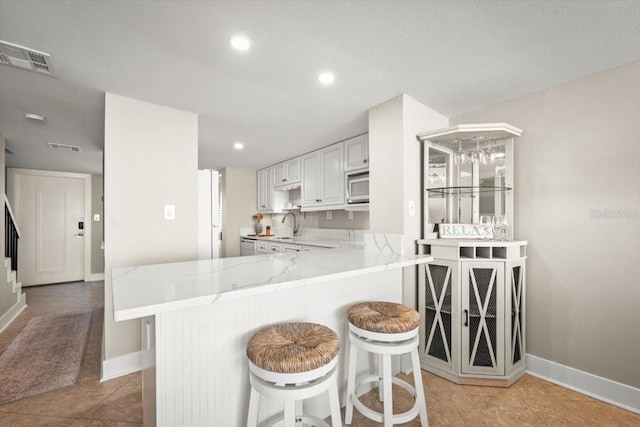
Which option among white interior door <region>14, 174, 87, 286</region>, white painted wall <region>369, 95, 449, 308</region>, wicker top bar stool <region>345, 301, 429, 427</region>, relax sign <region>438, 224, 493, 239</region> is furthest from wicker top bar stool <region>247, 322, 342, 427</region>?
white interior door <region>14, 174, 87, 286</region>

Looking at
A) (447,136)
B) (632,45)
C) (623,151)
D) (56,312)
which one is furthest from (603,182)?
(56,312)

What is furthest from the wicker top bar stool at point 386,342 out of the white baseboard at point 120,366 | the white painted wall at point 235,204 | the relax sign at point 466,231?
the white painted wall at point 235,204

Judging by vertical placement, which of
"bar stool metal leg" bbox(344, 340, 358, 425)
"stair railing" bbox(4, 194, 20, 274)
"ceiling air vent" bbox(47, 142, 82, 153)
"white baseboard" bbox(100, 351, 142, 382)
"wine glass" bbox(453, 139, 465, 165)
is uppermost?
"ceiling air vent" bbox(47, 142, 82, 153)

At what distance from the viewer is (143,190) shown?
2393mm

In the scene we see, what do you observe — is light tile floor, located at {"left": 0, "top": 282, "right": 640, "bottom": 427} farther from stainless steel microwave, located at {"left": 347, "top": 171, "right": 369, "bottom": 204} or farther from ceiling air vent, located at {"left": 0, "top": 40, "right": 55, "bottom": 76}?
ceiling air vent, located at {"left": 0, "top": 40, "right": 55, "bottom": 76}

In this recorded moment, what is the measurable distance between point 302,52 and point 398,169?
1.13 metres

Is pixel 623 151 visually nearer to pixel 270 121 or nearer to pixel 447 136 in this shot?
pixel 447 136

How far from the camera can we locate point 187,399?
1200 millimetres

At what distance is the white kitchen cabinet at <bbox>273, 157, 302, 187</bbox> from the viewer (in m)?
4.40

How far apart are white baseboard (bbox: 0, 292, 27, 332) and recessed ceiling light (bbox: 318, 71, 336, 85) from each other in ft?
14.0

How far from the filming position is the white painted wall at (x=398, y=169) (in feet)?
7.57

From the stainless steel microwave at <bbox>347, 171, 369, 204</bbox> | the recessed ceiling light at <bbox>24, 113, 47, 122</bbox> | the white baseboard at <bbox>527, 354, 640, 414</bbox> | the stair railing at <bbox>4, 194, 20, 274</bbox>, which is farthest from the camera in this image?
the stair railing at <bbox>4, 194, 20, 274</bbox>

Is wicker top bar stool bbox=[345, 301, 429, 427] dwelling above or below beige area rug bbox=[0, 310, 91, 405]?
above

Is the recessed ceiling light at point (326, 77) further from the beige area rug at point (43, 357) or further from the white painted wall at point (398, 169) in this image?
the beige area rug at point (43, 357)
